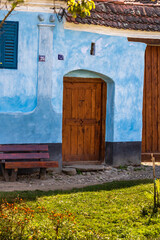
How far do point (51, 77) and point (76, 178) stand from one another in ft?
8.54

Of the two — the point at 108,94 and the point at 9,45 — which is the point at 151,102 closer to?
the point at 108,94

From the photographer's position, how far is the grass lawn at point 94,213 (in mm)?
5520

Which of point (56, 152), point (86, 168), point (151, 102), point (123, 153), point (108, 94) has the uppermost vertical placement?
point (108, 94)

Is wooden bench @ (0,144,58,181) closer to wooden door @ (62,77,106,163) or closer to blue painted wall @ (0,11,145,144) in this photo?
blue painted wall @ (0,11,145,144)

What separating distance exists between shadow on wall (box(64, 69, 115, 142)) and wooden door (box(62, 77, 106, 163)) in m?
0.14

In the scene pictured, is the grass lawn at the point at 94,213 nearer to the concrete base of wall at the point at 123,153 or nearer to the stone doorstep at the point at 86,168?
the stone doorstep at the point at 86,168

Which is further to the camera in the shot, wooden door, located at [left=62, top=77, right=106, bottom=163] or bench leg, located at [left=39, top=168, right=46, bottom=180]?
wooden door, located at [left=62, top=77, right=106, bottom=163]

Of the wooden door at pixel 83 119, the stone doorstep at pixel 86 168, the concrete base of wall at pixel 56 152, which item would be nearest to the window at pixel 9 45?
the wooden door at pixel 83 119

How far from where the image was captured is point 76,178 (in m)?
9.77

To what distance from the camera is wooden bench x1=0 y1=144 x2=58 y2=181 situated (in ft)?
29.8

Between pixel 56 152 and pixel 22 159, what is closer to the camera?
pixel 22 159

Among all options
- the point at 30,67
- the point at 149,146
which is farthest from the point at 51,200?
the point at 149,146

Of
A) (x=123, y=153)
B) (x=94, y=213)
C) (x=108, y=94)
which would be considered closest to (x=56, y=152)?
(x=123, y=153)

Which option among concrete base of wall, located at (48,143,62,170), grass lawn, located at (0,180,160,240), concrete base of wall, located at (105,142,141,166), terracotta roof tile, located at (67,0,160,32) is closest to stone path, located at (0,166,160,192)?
concrete base of wall, located at (105,142,141,166)
